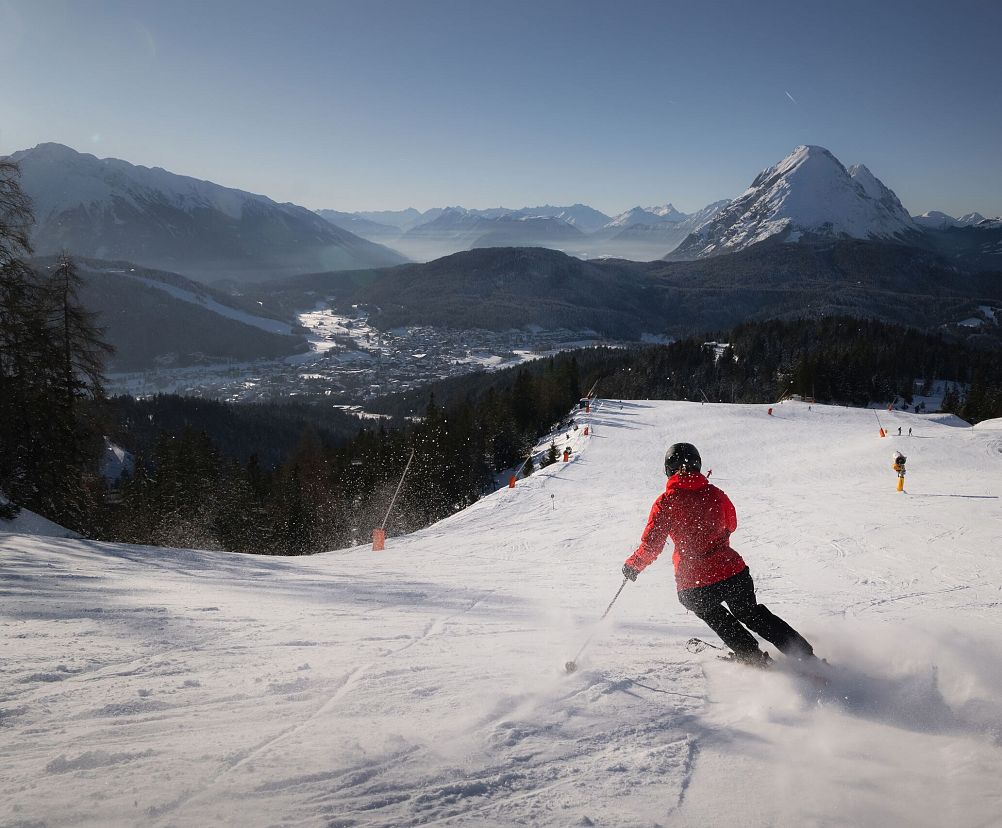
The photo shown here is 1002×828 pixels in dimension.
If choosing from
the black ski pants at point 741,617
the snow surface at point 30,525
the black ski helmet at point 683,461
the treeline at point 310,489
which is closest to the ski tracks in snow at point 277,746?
the black ski pants at point 741,617

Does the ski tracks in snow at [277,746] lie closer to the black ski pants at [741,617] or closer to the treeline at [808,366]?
the black ski pants at [741,617]

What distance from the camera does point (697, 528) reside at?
4449 mm

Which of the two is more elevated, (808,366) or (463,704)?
(808,366)

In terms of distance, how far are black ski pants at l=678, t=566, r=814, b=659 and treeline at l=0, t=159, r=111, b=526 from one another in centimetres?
1357

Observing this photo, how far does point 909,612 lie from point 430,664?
6.04 meters

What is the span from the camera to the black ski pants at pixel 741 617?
14.0 ft

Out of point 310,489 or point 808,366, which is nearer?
point 310,489

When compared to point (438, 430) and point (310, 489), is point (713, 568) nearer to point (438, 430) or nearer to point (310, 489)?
point (438, 430)

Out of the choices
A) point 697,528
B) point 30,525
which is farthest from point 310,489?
point 697,528

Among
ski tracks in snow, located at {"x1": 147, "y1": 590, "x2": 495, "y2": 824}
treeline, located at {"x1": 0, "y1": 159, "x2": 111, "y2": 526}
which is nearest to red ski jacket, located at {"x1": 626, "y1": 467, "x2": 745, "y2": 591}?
ski tracks in snow, located at {"x1": 147, "y1": 590, "x2": 495, "y2": 824}

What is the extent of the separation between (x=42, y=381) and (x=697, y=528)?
16113 millimetres

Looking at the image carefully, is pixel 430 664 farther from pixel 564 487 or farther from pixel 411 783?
pixel 564 487

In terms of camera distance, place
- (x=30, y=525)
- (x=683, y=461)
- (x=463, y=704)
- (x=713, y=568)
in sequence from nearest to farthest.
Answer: (x=463, y=704) < (x=713, y=568) < (x=683, y=461) < (x=30, y=525)

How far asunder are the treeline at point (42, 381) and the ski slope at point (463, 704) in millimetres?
6126
